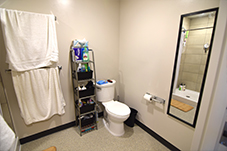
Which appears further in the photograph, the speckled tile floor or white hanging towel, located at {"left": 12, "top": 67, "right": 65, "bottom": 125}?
the speckled tile floor

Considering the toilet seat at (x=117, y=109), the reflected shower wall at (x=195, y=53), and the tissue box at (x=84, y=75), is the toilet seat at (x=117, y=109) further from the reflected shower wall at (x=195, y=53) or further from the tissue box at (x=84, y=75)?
the reflected shower wall at (x=195, y=53)

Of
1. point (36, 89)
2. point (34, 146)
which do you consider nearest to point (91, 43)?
point (36, 89)

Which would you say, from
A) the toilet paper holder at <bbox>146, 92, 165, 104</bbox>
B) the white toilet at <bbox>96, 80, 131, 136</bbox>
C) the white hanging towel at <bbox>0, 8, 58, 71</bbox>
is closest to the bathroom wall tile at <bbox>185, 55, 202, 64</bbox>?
the toilet paper holder at <bbox>146, 92, 165, 104</bbox>

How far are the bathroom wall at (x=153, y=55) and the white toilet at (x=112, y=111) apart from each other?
410 mm

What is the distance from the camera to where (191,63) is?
1289mm

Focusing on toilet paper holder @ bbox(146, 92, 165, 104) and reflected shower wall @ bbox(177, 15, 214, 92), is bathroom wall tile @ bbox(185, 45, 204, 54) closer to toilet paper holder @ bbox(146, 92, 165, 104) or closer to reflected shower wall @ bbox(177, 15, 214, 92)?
reflected shower wall @ bbox(177, 15, 214, 92)

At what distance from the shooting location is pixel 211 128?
89 cm

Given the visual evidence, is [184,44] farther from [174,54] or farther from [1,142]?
[1,142]

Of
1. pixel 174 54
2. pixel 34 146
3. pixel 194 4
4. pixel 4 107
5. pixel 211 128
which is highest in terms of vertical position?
pixel 194 4

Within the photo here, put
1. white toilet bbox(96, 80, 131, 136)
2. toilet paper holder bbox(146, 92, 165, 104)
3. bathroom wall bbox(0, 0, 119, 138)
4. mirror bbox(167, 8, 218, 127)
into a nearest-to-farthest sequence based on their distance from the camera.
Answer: mirror bbox(167, 8, 218, 127) → bathroom wall bbox(0, 0, 119, 138) → toilet paper holder bbox(146, 92, 165, 104) → white toilet bbox(96, 80, 131, 136)

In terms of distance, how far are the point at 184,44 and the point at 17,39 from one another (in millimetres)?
2113

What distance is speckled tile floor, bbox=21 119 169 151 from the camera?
1634 millimetres

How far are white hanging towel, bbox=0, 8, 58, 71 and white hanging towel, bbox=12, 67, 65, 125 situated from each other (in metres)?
0.13

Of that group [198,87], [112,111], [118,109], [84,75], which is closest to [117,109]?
[118,109]
